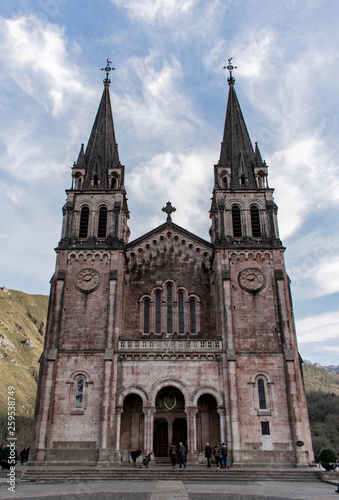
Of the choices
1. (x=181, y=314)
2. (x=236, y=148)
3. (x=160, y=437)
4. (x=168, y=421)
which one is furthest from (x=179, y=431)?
(x=236, y=148)

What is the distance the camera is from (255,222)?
1423 inches

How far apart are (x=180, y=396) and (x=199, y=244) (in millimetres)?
12593

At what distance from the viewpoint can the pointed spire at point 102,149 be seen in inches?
1522

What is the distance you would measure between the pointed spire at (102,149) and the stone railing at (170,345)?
49.1 feet

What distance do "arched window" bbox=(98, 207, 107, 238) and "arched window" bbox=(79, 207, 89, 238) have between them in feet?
3.71

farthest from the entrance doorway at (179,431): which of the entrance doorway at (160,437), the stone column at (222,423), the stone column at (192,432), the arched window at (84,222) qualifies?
the arched window at (84,222)

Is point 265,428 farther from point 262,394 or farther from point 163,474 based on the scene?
point 163,474

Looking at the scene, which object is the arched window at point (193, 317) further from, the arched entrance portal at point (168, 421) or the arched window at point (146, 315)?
the arched entrance portal at point (168, 421)

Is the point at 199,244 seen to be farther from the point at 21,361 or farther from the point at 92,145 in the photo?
the point at 21,361

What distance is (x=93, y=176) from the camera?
127 ft

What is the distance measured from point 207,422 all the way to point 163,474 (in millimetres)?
6753

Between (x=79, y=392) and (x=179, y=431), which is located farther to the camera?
(x=179, y=431)

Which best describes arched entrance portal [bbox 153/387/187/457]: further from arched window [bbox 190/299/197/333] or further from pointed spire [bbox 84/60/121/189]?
pointed spire [bbox 84/60/121/189]

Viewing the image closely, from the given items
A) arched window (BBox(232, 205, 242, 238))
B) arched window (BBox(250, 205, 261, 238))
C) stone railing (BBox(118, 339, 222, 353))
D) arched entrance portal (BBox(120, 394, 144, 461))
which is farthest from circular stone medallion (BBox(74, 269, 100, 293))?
arched window (BBox(250, 205, 261, 238))
